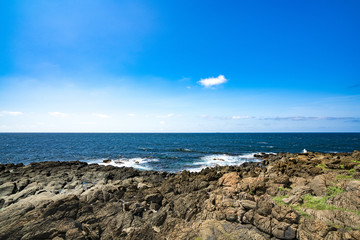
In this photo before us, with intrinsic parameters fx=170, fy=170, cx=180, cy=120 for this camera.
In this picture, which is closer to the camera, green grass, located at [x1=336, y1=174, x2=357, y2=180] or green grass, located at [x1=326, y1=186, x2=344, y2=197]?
green grass, located at [x1=326, y1=186, x2=344, y2=197]

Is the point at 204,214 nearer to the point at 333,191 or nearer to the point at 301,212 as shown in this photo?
the point at 301,212

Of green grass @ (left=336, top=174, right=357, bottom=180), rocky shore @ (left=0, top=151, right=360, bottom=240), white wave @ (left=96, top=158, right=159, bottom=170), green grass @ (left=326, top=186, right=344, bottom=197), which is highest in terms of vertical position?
green grass @ (left=336, top=174, right=357, bottom=180)

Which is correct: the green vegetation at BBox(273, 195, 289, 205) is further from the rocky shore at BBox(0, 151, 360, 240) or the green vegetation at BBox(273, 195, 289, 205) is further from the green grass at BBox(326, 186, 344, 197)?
the green grass at BBox(326, 186, 344, 197)

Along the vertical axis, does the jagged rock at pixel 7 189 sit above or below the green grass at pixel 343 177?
below

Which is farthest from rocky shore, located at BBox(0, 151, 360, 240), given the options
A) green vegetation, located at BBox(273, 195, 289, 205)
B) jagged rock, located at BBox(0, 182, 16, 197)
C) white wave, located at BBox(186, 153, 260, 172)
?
white wave, located at BBox(186, 153, 260, 172)


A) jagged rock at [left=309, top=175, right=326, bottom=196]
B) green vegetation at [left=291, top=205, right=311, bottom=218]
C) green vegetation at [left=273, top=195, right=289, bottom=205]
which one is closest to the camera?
green vegetation at [left=291, top=205, right=311, bottom=218]

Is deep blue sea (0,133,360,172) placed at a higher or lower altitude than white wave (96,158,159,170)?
higher

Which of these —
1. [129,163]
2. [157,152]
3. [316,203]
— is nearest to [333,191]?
[316,203]

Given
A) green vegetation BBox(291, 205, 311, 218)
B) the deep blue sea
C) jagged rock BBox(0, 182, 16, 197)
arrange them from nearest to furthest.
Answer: green vegetation BBox(291, 205, 311, 218), jagged rock BBox(0, 182, 16, 197), the deep blue sea

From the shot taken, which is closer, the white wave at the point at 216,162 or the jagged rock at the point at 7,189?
the jagged rock at the point at 7,189

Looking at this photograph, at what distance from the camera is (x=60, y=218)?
13.2 metres

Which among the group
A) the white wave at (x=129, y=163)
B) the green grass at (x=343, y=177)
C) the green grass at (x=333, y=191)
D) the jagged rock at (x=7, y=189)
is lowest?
the white wave at (x=129, y=163)

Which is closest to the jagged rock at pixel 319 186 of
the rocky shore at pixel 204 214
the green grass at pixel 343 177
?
the rocky shore at pixel 204 214

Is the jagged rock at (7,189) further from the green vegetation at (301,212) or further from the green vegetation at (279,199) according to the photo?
the green vegetation at (301,212)
